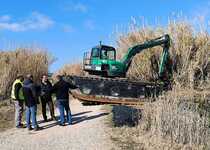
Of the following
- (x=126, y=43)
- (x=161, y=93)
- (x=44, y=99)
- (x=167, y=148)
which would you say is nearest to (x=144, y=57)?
(x=126, y=43)

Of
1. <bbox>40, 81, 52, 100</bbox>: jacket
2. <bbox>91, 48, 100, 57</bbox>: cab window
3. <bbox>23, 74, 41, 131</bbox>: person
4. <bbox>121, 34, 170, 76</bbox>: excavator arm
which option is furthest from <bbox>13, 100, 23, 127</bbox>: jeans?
<bbox>121, 34, 170, 76</bbox>: excavator arm

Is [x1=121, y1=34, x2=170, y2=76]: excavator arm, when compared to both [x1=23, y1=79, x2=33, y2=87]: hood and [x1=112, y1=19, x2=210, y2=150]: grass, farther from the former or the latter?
[x1=23, y1=79, x2=33, y2=87]: hood

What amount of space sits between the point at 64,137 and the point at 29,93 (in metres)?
2.68

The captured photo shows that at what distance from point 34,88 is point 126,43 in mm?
8372

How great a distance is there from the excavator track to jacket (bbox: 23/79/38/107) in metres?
2.04

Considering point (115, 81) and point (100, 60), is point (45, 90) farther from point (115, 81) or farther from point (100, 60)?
point (100, 60)

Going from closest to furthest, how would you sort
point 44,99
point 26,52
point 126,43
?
point 44,99 → point 126,43 → point 26,52

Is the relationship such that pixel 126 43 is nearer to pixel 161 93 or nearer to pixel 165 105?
pixel 161 93

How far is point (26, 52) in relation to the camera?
3066 centimetres

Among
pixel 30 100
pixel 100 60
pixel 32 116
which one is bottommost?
pixel 32 116

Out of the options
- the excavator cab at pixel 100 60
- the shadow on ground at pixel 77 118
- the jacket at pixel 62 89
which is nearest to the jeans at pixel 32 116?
the shadow on ground at pixel 77 118

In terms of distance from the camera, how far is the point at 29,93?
60.5ft

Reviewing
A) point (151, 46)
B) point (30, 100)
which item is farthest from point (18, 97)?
point (151, 46)

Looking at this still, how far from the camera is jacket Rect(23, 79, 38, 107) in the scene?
60.5 feet
